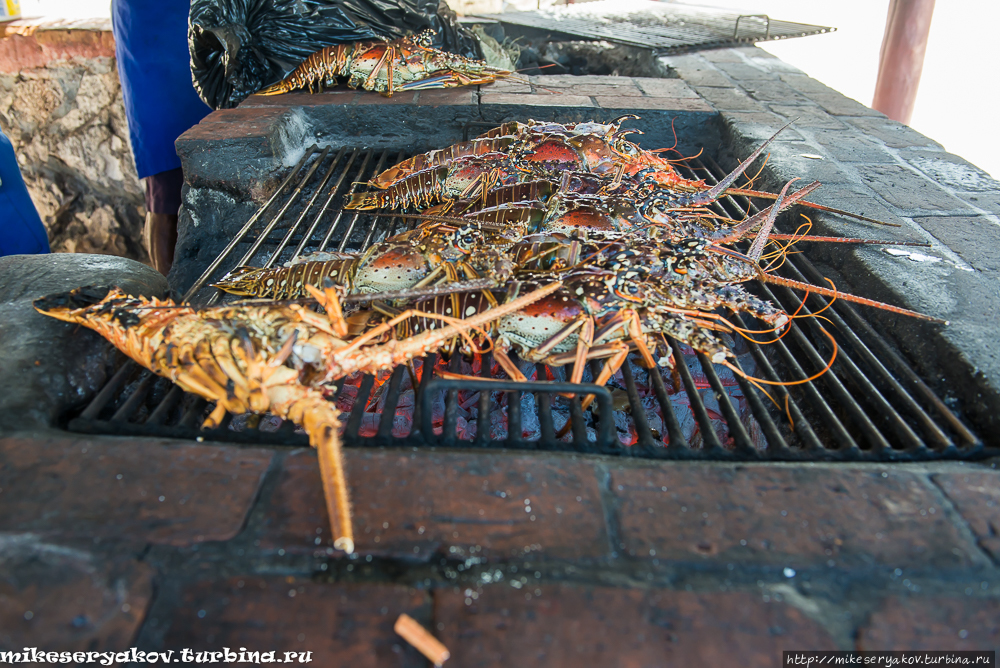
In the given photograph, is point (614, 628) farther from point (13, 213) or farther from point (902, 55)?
point (902, 55)

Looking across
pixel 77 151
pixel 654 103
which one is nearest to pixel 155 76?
pixel 77 151

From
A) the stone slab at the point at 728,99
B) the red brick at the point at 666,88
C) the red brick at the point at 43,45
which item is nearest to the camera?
the stone slab at the point at 728,99

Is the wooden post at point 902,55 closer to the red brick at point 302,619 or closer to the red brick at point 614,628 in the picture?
the red brick at point 614,628

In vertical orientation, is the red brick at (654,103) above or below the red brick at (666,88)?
below

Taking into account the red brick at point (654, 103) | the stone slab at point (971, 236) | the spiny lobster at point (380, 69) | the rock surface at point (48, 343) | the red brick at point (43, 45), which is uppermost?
the red brick at point (43, 45)

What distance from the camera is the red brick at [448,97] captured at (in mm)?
4094

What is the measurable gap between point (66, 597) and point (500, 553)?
0.95 metres

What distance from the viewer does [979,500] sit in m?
1.42

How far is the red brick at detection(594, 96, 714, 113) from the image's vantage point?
4113mm

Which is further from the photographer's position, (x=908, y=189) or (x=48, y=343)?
(x=908, y=189)

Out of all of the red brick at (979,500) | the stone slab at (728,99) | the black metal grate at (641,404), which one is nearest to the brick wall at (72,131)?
the black metal grate at (641,404)

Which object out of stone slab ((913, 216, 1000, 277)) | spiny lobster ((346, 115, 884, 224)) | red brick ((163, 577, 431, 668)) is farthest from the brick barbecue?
spiny lobster ((346, 115, 884, 224))

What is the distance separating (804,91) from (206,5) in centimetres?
491

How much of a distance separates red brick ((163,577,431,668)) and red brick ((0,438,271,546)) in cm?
15
